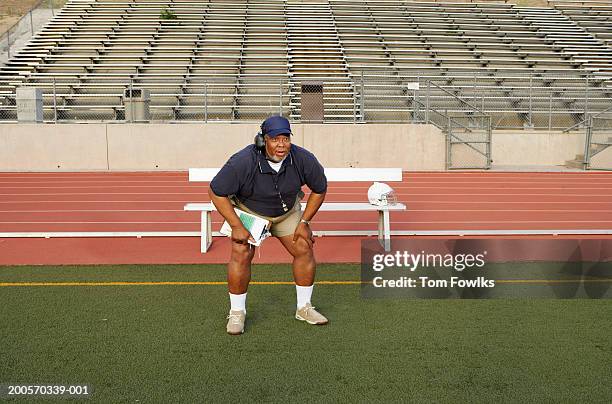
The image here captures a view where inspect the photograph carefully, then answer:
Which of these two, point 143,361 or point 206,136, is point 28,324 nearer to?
point 143,361

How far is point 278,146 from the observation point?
14.0 feet

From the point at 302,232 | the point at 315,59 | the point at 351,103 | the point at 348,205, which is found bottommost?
the point at 348,205

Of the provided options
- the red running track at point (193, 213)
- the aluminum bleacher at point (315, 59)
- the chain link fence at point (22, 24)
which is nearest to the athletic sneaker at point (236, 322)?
the red running track at point (193, 213)

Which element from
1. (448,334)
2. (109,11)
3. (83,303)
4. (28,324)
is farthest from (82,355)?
(109,11)

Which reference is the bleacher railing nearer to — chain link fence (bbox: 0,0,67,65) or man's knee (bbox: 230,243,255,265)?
chain link fence (bbox: 0,0,67,65)

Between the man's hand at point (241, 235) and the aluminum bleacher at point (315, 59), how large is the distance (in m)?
12.6

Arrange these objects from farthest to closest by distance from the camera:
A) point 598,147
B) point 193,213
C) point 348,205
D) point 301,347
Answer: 1. point 598,147
2. point 193,213
3. point 348,205
4. point 301,347

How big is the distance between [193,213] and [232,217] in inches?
226

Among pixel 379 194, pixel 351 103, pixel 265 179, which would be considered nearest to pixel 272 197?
pixel 265 179

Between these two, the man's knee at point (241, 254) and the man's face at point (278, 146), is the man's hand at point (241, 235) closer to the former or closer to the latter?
the man's knee at point (241, 254)

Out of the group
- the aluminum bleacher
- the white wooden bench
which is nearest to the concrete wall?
the aluminum bleacher

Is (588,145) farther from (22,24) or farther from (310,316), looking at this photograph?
(22,24)

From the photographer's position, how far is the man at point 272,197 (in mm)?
4344

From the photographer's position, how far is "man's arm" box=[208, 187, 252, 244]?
14.4 feet
